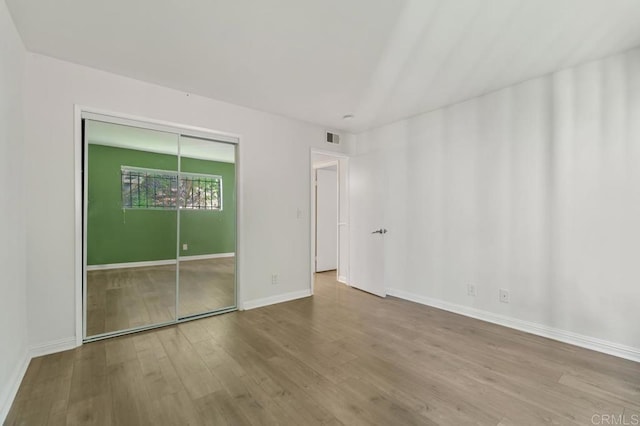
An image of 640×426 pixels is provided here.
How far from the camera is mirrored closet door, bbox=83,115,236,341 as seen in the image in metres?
2.75

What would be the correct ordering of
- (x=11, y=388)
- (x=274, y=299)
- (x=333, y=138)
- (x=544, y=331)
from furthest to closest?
(x=333, y=138) < (x=274, y=299) < (x=544, y=331) < (x=11, y=388)

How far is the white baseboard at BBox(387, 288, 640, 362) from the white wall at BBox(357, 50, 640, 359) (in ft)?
0.07

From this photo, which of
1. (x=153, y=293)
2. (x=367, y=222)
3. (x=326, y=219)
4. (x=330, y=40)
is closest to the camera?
(x=330, y=40)

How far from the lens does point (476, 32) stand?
2.10 meters

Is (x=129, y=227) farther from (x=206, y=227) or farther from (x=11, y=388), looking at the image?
(x=11, y=388)

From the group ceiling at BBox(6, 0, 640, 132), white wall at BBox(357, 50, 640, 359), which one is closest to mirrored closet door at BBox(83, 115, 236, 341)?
ceiling at BBox(6, 0, 640, 132)

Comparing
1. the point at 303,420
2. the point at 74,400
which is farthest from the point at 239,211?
the point at 303,420

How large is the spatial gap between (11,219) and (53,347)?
124 centimetres

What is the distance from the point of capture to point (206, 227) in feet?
11.4

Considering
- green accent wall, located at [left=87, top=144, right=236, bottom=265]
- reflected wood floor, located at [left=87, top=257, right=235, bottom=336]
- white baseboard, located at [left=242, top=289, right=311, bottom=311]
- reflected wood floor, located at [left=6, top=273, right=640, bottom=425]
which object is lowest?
reflected wood floor, located at [left=6, top=273, right=640, bottom=425]

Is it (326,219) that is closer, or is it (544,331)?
(544,331)

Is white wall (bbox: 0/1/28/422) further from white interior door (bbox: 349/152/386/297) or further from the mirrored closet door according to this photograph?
white interior door (bbox: 349/152/386/297)

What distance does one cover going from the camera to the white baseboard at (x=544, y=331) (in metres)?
2.36

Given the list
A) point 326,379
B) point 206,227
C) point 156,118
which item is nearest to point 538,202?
point 326,379
